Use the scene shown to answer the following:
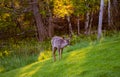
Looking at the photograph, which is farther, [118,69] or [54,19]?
[54,19]

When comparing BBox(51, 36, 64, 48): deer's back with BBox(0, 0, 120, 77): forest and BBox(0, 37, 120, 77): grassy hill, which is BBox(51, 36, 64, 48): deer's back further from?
BBox(0, 0, 120, 77): forest

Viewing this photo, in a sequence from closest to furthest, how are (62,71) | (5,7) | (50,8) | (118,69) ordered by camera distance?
(118,69), (62,71), (5,7), (50,8)

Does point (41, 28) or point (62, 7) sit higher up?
point (62, 7)

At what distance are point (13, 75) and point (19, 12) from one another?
49.3 ft

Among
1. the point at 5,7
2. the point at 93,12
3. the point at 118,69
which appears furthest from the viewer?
the point at 93,12

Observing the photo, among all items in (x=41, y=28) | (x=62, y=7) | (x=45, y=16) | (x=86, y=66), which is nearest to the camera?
(x=86, y=66)

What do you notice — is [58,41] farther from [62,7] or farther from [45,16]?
Result: [45,16]

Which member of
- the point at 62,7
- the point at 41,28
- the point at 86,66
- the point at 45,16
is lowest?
the point at 41,28

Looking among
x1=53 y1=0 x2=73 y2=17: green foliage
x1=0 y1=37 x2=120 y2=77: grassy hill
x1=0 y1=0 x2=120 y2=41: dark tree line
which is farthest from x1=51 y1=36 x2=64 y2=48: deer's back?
x1=53 y1=0 x2=73 y2=17: green foliage

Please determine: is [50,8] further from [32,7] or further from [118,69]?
[118,69]

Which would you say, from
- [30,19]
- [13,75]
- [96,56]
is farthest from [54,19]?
[96,56]

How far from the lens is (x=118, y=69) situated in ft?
36.3

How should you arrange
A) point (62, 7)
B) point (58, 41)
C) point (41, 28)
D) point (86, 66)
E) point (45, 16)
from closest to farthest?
1. point (86, 66)
2. point (58, 41)
3. point (62, 7)
4. point (41, 28)
5. point (45, 16)

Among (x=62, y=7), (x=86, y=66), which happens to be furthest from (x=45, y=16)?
(x=86, y=66)
